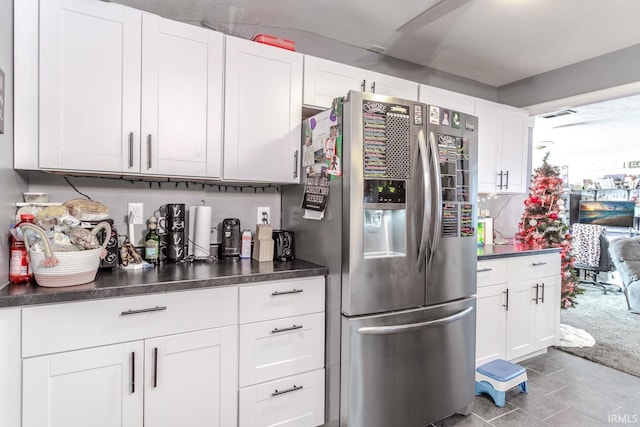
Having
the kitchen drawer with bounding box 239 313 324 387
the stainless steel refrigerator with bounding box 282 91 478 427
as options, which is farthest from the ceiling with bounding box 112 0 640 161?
the kitchen drawer with bounding box 239 313 324 387

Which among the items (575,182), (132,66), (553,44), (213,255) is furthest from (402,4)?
(575,182)

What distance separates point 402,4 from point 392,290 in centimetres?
184

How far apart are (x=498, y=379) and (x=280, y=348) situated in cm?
154

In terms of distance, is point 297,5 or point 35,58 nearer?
point 35,58

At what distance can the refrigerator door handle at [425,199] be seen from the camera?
6.35 feet

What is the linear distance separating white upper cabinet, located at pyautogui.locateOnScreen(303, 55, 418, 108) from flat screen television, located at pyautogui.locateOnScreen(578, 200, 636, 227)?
22.8 feet

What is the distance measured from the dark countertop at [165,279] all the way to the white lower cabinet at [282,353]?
62 mm

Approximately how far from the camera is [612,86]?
299 cm

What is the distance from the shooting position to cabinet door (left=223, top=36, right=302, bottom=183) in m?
2.03

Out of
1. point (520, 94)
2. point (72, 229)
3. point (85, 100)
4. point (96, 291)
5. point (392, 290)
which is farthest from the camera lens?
point (520, 94)

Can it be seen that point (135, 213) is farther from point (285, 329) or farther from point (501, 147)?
point (501, 147)

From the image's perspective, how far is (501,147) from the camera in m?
3.37

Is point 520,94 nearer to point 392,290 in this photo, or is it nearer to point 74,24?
point 392,290

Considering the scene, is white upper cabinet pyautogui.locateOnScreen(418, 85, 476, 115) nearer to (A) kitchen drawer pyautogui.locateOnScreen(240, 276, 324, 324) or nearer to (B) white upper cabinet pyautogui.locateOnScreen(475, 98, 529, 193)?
(B) white upper cabinet pyautogui.locateOnScreen(475, 98, 529, 193)
